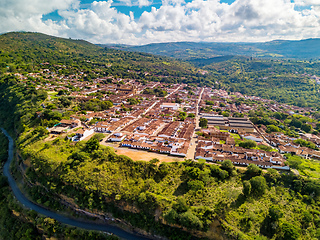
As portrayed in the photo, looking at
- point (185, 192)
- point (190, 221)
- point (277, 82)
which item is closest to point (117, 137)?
point (185, 192)

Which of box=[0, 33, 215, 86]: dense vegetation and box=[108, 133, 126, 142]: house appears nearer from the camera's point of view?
box=[108, 133, 126, 142]: house

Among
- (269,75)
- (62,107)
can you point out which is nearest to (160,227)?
(62,107)

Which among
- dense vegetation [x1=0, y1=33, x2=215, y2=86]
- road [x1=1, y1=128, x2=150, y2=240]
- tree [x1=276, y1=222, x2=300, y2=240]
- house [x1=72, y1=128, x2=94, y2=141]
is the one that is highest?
dense vegetation [x1=0, y1=33, x2=215, y2=86]

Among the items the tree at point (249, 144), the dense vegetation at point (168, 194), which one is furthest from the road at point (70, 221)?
the tree at point (249, 144)

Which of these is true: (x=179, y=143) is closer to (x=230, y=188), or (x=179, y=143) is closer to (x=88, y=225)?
(x=230, y=188)

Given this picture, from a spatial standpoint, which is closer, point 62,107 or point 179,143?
point 179,143

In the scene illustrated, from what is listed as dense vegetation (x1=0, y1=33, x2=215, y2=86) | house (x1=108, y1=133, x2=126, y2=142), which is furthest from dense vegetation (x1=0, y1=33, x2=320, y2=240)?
dense vegetation (x1=0, y1=33, x2=215, y2=86)

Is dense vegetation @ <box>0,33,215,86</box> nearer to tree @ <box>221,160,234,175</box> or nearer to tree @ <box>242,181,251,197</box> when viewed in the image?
tree @ <box>221,160,234,175</box>

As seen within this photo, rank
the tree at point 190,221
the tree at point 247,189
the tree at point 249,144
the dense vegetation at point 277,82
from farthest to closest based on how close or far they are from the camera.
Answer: the dense vegetation at point 277,82
the tree at point 249,144
the tree at point 247,189
the tree at point 190,221

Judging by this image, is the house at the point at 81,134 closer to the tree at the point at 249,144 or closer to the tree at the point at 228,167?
the tree at the point at 228,167

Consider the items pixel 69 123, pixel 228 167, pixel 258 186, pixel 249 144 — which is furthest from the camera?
pixel 69 123

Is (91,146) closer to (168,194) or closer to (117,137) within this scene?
(117,137)
